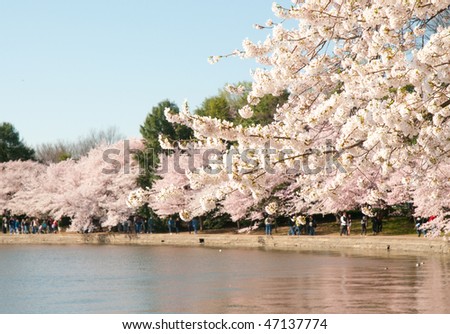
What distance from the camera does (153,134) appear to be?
50.6 metres

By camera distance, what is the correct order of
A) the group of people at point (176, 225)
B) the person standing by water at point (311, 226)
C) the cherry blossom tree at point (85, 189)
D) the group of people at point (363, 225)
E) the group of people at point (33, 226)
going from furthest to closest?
the group of people at point (33, 226) < the cherry blossom tree at point (85, 189) < the group of people at point (176, 225) < the person standing by water at point (311, 226) < the group of people at point (363, 225)

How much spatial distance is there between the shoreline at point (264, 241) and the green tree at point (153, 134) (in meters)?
5.48

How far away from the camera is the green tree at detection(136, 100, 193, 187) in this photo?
4891 cm

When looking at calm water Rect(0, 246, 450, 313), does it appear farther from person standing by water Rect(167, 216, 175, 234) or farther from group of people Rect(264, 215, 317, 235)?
person standing by water Rect(167, 216, 175, 234)

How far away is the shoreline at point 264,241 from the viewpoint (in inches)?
1099

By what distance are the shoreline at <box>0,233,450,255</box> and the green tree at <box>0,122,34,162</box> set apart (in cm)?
1949

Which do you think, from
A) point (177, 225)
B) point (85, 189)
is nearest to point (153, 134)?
point (85, 189)

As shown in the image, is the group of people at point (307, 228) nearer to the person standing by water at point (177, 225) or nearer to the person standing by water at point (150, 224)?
the person standing by water at point (177, 225)

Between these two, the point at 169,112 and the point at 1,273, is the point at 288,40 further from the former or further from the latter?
the point at 1,273

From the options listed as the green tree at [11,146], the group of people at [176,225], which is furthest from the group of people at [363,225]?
the green tree at [11,146]

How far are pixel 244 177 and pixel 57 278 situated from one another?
49.0 feet

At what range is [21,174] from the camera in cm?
6028

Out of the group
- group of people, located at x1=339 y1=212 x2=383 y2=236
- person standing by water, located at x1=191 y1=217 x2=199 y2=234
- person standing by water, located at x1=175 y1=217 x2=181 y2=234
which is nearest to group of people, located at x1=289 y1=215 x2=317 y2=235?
group of people, located at x1=339 y1=212 x2=383 y2=236
